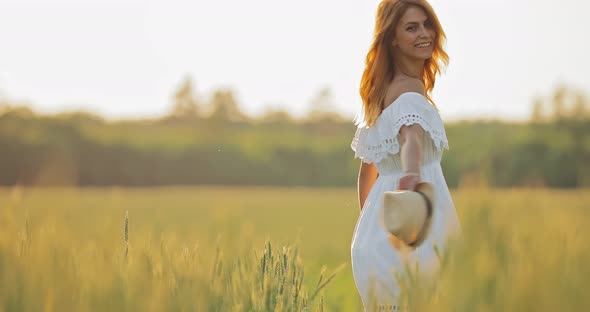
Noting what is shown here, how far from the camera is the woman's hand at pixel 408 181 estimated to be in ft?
10.4

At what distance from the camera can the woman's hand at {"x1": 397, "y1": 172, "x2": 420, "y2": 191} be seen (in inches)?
125

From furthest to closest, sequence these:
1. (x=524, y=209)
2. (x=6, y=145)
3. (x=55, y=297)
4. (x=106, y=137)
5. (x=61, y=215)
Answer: (x=106, y=137) → (x=6, y=145) → (x=61, y=215) → (x=55, y=297) → (x=524, y=209)

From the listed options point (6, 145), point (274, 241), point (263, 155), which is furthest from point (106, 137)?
point (274, 241)

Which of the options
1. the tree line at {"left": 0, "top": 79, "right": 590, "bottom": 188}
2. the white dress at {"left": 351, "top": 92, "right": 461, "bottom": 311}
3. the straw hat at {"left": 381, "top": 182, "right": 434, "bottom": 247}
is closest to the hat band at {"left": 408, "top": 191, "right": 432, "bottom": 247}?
the straw hat at {"left": 381, "top": 182, "right": 434, "bottom": 247}

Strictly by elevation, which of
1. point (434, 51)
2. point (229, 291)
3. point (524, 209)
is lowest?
point (229, 291)

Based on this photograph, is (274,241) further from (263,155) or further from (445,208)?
(263,155)

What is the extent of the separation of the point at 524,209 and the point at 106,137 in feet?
174

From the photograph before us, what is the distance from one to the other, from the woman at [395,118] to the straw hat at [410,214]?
25.9 inches

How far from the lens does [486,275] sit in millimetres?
1494

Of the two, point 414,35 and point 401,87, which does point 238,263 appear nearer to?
point 401,87

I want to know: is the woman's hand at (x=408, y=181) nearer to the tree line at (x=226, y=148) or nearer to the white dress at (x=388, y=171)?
the white dress at (x=388, y=171)

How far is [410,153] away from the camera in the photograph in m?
3.42

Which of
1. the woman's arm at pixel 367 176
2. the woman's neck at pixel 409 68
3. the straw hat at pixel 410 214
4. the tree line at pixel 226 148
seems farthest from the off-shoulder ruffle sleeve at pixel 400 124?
the tree line at pixel 226 148

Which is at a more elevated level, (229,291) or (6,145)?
(6,145)
